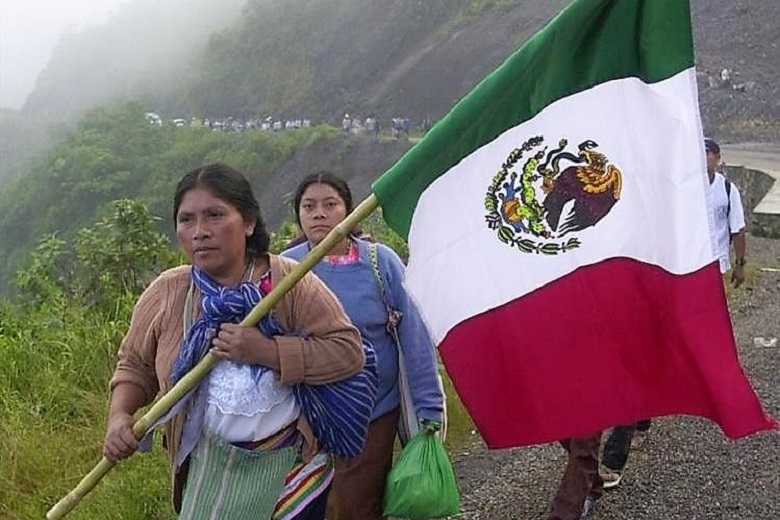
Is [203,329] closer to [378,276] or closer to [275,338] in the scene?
[275,338]

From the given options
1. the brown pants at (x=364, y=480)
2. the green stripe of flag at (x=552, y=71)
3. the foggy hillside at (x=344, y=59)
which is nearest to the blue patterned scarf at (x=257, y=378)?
the green stripe of flag at (x=552, y=71)

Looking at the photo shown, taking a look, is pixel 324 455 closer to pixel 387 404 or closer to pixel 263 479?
pixel 263 479

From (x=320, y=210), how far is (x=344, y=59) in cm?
6126

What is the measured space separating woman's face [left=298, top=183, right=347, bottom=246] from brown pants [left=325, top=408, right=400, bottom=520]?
0.64 metres

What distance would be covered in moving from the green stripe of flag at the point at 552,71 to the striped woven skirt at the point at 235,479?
2.25ft

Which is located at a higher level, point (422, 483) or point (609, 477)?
point (609, 477)

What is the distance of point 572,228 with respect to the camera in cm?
254

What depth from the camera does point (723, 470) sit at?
15.0 feet

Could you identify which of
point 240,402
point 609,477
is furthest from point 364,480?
point 609,477

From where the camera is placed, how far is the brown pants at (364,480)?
312cm

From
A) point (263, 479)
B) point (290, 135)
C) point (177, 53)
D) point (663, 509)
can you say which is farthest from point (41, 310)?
point (177, 53)

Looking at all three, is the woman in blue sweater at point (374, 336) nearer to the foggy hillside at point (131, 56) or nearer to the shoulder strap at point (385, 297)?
the shoulder strap at point (385, 297)

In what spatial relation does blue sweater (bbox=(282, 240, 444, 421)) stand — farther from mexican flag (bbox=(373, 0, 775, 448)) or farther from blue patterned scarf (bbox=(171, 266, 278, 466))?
blue patterned scarf (bbox=(171, 266, 278, 466))

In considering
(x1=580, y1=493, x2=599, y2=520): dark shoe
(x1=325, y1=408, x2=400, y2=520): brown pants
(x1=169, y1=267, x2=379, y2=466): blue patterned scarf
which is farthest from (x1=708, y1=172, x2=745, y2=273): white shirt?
(x1=169, y1=267, x2=379, y2=466): blue patterned scarf
